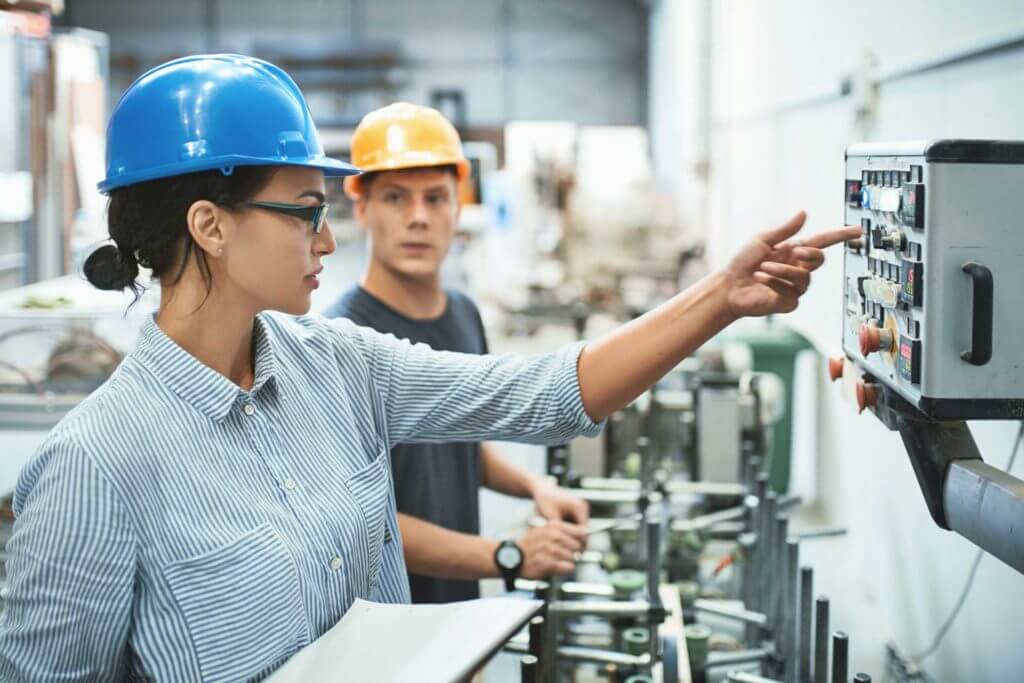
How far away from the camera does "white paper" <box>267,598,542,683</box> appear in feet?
3.78

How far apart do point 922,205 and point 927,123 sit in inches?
66.1

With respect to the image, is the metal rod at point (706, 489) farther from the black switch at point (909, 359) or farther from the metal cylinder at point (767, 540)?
the black switch at point (909, 359)

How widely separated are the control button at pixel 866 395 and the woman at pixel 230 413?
0.19 meters

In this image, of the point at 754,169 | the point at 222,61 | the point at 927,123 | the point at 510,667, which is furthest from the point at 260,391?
the point at 754,169

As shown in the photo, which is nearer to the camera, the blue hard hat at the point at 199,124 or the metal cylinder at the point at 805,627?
the blue hard hat at the point at 199,124

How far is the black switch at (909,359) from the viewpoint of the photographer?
1167 millimetres

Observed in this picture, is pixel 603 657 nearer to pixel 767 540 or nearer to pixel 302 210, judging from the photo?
pixel 767 540

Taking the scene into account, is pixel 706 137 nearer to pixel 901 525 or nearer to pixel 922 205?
pixel 901 525

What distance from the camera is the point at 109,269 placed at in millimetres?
1354

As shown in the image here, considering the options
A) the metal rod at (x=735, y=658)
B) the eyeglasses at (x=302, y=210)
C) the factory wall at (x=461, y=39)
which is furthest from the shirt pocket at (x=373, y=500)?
the factory wall at (x=461, y=39)

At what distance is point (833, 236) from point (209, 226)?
0.79m

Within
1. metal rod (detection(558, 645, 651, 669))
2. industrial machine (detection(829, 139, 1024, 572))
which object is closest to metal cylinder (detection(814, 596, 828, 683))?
industrial machine (detection(829, 139, 1024, 572))

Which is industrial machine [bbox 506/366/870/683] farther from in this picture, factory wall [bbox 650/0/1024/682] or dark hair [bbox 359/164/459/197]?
dark hair [bbox 359/164/459/197]

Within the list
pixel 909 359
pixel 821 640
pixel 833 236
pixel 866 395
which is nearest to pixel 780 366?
pixel 821 640
